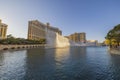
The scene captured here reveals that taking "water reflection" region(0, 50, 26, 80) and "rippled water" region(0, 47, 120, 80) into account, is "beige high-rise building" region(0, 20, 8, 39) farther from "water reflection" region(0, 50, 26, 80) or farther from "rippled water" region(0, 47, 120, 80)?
"water reflection" region(0, 50, 26, 80)

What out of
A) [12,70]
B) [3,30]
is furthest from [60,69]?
[3,30]

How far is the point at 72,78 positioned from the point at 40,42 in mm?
182394

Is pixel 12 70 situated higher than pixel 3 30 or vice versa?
pixel 3 30

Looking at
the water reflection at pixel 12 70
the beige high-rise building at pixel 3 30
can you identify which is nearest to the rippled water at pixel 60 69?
the water reflection at pixel 12 70

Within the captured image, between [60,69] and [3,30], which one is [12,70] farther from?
[3,30]

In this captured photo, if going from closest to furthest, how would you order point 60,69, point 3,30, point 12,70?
point 12,70 < point 60,69 < point 3,30

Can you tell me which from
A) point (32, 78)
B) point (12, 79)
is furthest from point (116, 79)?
point (12, 79)

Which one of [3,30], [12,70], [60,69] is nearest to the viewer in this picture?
Result: [12,70]

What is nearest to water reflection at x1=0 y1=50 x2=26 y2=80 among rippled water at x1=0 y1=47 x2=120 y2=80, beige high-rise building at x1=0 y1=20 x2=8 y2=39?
rippled water at x1=0 y1=47 x2=120 y2=80

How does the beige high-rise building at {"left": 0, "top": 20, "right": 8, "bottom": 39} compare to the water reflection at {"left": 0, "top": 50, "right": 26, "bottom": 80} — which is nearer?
the water reflection at {"left": 0, "top": 50, "right": 26, "bottom": 80}

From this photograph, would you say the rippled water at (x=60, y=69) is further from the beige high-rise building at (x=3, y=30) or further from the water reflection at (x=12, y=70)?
the beige high-rise building at (x=3, y=30)

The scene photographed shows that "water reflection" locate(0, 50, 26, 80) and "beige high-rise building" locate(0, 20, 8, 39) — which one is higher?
"beige high-rise building" locate(0, 20, 8, 39)

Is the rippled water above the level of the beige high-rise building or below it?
below

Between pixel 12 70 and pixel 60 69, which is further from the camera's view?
pixel 60 69
